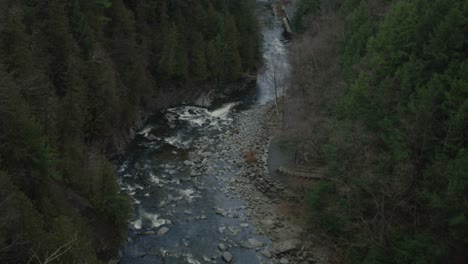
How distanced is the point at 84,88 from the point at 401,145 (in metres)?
22.8

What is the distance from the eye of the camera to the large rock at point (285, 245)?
86.8 feet

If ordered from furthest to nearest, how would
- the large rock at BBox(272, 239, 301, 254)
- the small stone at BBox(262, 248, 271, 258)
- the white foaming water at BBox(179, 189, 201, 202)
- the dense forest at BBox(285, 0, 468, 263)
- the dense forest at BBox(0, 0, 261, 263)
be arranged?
the white foaming water at BBox(179, 189, 201, 202)
the large rock at BBox(272, 239, 301, 254)
the small stone at BBox(262, 248, 271, 258)
the dense forest at BBox(285, 0, 468, 263)
the dense forest at BBox(0, 0, 261, 263)

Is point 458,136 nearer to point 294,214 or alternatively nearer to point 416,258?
point 416,258

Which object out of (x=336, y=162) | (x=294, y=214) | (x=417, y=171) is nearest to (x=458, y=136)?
(x=417, y=171)

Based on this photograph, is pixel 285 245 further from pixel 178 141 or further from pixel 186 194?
pixel 178 141

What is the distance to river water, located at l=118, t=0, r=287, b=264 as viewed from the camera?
26.1m

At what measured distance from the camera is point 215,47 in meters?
51.7

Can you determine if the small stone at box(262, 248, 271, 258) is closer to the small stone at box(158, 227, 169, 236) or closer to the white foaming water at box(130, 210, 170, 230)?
the small stone at box(158, 227, 169, 236)

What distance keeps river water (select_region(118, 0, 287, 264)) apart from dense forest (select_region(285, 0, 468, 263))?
20.0 ft

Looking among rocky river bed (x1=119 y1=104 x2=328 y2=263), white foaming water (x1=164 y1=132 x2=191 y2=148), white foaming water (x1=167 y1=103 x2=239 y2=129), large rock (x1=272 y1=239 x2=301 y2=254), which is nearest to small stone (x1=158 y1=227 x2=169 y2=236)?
rocky river bed (x1=119 y1=104 x2=328 y2=263)

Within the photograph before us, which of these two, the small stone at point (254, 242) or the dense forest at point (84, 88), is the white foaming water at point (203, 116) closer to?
the dense forest at point (84, 88)

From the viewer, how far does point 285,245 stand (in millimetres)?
26828

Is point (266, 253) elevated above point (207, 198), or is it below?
below

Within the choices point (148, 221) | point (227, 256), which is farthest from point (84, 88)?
point (227, 256)
